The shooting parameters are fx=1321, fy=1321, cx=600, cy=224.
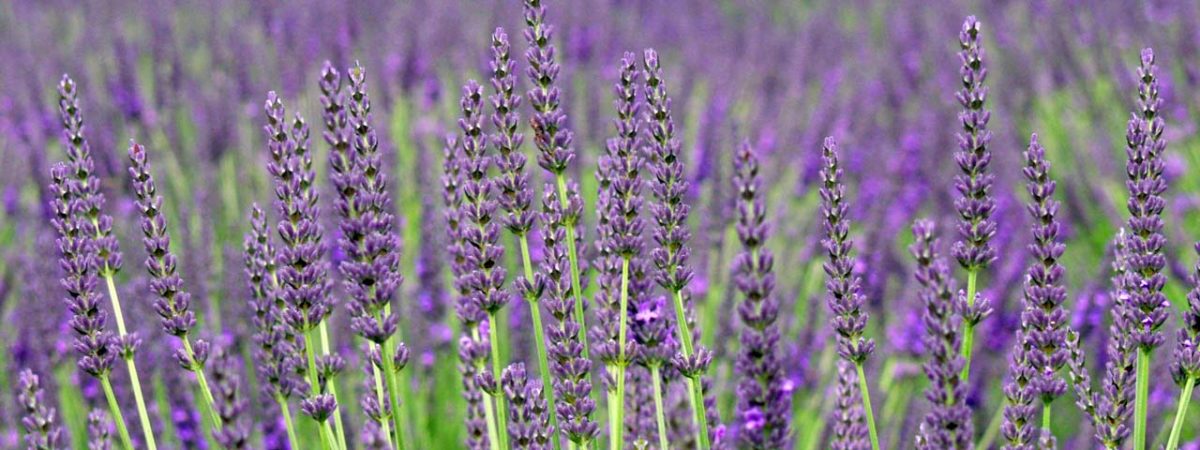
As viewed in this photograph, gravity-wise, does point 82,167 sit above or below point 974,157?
above

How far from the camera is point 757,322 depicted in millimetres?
1523

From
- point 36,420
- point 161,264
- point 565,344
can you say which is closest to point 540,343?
point 565,344

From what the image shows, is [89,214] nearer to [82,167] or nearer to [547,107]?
[82,167]

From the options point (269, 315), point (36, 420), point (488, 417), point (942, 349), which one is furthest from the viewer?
point (488, 417)

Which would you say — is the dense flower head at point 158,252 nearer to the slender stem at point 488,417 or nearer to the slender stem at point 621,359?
the slender stem at point 488,417

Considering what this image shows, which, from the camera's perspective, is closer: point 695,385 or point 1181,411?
point 1181,411

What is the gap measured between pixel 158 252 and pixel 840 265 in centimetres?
77

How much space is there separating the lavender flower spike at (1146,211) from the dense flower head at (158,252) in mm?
1075

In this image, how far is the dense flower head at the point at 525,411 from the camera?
1.46 m

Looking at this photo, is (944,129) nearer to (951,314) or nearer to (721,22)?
(721,22)

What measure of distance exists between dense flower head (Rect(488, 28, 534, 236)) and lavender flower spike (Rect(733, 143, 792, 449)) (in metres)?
0.25

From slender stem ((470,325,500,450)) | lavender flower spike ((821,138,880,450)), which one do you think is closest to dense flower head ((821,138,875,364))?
lavender flower spike ((821,138,880,450))

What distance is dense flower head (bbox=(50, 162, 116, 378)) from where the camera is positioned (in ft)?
4.82

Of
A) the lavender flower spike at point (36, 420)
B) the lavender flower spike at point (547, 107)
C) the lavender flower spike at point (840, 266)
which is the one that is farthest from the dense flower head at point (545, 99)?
the lavender flower spike at point (36, 420)
